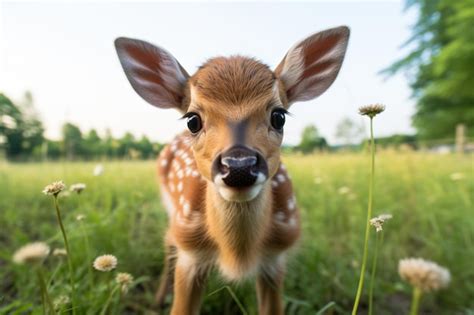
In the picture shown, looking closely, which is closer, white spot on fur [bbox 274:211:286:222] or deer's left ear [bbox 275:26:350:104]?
deer's left ear [bbox 275:26:350:104]

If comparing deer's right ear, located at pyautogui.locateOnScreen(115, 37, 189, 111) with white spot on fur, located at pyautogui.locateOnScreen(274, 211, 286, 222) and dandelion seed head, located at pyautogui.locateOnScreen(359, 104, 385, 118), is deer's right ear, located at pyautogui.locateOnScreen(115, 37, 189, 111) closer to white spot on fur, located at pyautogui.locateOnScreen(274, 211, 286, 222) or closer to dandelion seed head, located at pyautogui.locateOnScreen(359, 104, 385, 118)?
white spot on fur, located at pyautogui.locateOnScreen(274, 211, 286, 222)

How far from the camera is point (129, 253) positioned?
235 cm

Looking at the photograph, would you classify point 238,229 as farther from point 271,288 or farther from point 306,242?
point 306,242

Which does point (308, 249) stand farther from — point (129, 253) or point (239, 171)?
point (239, 171)

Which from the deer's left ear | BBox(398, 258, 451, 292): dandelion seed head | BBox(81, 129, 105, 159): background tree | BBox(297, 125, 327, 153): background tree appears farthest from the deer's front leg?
BBox(81, 129, 105, 159): background tree

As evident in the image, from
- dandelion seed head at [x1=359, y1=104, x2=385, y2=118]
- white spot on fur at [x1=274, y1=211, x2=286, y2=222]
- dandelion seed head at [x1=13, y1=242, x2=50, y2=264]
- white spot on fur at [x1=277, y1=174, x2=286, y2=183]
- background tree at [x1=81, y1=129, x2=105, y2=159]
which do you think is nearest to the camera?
dandelion seed head at [x1=13, y1=242, x2=50, y2=264]

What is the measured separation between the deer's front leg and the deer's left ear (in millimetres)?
1067

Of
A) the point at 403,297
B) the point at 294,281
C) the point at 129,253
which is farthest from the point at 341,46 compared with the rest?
the point at 129,253

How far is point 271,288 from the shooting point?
1.83 m

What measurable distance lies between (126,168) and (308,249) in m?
3.20

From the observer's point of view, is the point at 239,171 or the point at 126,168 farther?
the point at 126,168

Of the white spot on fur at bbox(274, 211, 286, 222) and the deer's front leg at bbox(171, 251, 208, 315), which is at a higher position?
the white spot on fur at bbox(274, 211, 286, 222)

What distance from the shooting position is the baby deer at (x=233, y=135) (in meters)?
1.45

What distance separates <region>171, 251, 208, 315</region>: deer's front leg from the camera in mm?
1709
